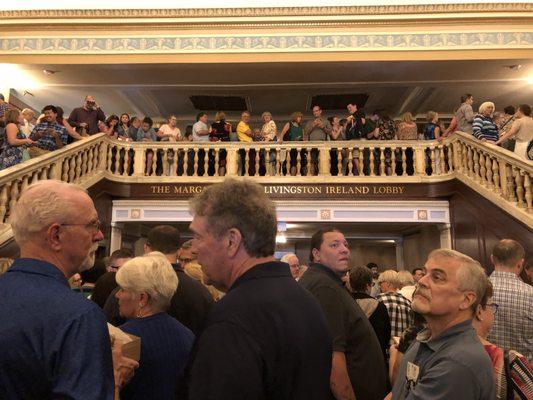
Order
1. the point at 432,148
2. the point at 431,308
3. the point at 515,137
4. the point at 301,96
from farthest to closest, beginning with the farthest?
the point at 301,96 → the point at 432,148 → the point at 515,137 → the point at 431,308

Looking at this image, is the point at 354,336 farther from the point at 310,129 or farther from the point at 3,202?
the point at 310,129

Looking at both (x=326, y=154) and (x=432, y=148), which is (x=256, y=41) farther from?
(x=432, y=148)

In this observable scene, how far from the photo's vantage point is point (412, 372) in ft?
5.86

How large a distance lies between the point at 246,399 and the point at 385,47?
962 cm

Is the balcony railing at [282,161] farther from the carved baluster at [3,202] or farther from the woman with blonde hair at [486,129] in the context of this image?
the carved baluster at [3,202]

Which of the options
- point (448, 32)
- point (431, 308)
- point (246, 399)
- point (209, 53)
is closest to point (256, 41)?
point (209, 53)

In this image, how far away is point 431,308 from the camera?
71.2 inches

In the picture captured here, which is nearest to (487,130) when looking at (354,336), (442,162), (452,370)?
(442,162)

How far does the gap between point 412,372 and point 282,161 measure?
7.19m

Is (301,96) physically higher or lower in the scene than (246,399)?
higher

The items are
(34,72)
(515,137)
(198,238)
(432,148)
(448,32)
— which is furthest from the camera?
(34,72)

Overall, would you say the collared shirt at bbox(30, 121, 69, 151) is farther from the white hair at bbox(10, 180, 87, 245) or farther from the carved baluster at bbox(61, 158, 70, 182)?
the white hair at bbox(10, 180, 87, 245)

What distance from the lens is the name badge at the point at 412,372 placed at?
5.78 ft

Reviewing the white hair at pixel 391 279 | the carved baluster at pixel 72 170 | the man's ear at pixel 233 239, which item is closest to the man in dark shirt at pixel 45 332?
the man's ear at pixel 233 239
